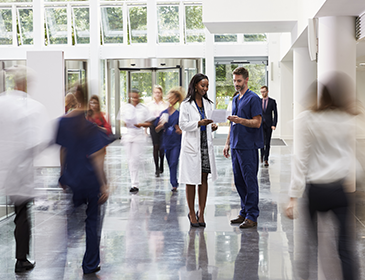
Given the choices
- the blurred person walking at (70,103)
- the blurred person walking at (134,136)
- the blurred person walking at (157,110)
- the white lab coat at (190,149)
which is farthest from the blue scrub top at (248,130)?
the blurred person walking at (157,110)

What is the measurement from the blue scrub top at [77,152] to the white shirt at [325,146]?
165cm

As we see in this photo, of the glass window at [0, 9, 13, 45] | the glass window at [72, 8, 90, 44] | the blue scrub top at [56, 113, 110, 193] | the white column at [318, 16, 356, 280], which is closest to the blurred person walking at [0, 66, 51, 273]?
the blue scrub top at [56, 113, 110, 193]

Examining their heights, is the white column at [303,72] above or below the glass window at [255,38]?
below

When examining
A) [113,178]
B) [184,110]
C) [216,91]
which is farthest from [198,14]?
[184,110]

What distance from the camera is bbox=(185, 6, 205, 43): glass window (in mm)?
19234

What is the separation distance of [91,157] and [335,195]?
1892mm

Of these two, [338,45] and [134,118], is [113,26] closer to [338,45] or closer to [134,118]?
[134,118]

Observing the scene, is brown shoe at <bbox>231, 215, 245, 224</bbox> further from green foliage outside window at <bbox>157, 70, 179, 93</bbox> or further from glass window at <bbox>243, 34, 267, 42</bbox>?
glass window at <bbox>243, 34, 267, 42</bbox>

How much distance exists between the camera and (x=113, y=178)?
8.99 meters

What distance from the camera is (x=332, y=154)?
115 inches

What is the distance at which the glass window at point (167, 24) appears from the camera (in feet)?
63.1

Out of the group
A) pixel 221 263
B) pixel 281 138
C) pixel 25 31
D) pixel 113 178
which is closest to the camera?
pixel 221 263

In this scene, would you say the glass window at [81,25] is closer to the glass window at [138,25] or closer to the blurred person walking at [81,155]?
the glass window at [138,25]

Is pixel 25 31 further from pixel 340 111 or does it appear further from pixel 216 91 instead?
pixel 340 111
